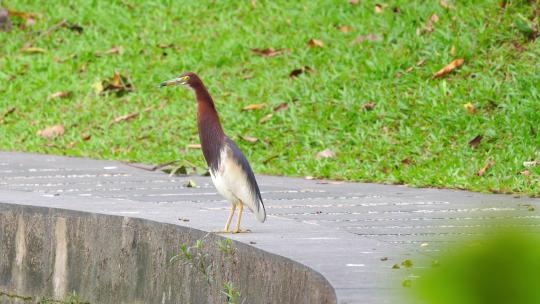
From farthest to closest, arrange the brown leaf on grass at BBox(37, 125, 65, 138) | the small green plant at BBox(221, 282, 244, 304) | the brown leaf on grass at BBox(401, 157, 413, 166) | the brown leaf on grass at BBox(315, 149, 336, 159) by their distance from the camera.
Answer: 1. the brown leaf on grass at BBox(37, 125, 65, 138)
2. the brown leaf on grass at BBox(315, 149, 336, 159)
3. the brown leaf on grass at BBox(401, 157, 413, 166)
4. the small green plant at BBox(221, 282, 244, 304)

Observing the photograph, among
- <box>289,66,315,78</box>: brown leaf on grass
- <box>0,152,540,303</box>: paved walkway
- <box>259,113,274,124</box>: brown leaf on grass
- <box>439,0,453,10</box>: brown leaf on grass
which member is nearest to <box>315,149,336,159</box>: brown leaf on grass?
<box>0,152,540,303</box>: paved walkway

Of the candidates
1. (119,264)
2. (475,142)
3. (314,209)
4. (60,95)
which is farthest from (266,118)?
(119,264)

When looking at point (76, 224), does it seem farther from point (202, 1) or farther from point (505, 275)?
point (202, 1)

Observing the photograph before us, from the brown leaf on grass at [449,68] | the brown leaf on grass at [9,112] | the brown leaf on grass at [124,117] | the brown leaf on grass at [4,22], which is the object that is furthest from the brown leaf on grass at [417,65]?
the brown leaf on grass at [4,22]

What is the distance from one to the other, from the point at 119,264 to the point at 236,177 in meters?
1.07

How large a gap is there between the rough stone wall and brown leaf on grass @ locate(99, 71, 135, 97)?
5373mm

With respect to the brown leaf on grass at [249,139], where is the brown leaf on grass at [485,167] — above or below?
below

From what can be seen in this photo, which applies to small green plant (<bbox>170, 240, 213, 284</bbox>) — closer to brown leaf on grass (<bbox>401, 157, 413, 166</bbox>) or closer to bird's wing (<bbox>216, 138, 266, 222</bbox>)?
bird's wing (<bbox>216, 138, 266, 222</bbox>)

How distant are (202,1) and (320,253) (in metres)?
9.40

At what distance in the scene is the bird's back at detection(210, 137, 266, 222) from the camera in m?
5.06

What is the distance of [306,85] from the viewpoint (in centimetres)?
1051

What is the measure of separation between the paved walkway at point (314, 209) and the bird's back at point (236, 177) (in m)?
0.18

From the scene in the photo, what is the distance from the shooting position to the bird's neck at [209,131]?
5.12 metres

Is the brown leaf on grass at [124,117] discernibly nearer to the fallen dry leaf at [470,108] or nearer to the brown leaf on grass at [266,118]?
the brown leaf on grass at [266,118]
